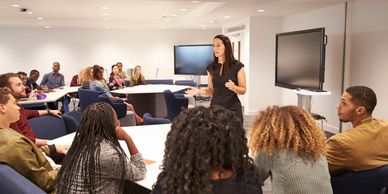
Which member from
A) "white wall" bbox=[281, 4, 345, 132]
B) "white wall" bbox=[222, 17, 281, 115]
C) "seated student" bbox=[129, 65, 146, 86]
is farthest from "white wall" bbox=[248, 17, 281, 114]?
"seated student" bbox=[129, 65, 146, 86]

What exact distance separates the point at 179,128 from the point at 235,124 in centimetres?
20

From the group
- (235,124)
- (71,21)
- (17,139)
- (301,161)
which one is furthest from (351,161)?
(71,21)

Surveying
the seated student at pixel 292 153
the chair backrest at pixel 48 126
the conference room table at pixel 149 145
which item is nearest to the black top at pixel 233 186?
the seated student at pixel 292 153

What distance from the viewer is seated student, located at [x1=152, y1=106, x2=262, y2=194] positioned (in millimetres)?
1194

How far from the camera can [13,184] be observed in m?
1.57

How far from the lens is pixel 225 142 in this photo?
1.21m

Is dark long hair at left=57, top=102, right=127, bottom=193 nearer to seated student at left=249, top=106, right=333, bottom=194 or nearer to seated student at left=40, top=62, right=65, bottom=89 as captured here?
seated student at left=249, top=106, right=333, bottom=194

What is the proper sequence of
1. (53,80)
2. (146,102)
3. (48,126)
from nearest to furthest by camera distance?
1. (48,126)
2. (146,102)
3. (53,80)

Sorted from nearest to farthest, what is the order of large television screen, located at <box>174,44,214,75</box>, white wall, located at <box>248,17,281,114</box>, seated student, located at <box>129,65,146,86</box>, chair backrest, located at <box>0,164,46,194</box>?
chair backrest, located at <box>0,164,46,194</box> → seated student, located at <box>129,65,146,86</box> → white wall, located at <box>248,17,281,114</box> → large television screen, located at <box>174,44,214,75</box>

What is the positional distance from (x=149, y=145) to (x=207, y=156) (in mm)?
1597

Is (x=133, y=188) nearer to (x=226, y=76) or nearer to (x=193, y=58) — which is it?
(x=226, y=76)

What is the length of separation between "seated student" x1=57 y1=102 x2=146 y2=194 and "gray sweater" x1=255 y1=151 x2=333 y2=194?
730 mm

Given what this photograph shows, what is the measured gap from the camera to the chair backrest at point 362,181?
76.6 inches

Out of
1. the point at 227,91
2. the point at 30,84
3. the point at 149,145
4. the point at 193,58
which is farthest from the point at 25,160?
the point at 193,58
